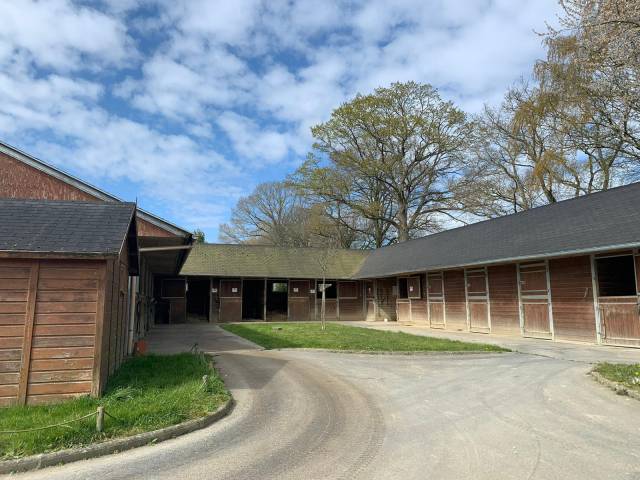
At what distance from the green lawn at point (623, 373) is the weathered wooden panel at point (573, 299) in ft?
16.3

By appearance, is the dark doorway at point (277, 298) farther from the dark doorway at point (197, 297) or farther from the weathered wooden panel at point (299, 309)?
the dark doorway at point (197, 297)

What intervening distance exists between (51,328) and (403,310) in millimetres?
20190

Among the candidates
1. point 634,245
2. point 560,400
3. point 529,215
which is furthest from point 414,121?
point 560,400

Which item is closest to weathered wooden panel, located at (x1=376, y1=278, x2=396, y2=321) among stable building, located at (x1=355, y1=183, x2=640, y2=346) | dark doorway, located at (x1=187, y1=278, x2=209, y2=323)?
stable building, located at (x1=355, y1=183, x2=640, y2=346)

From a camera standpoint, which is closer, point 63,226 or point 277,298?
point 63,226

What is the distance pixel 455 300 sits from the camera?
2020cm

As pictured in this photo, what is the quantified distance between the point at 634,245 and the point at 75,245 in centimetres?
1211

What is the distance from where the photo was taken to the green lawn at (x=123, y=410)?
502 cm

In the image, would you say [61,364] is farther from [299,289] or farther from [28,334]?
[299,289]

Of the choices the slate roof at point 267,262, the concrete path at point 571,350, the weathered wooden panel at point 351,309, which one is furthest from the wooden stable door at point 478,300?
the weathered wooden panel at point 351,309

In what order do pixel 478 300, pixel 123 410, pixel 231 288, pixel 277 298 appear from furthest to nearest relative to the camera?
pixel 277 298 < pixel 231 288 < pixel 478 300 < pixel 123 410

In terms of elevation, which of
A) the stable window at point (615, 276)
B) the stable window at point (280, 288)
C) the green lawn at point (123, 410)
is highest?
Answer: the stable window at point (280, 288)

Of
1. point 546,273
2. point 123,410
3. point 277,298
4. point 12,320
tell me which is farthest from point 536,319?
point 277,298

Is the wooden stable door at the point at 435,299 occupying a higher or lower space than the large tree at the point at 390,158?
lower
